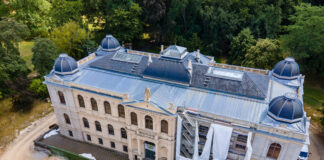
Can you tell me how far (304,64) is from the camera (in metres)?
63.0

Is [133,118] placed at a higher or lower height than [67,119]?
higher

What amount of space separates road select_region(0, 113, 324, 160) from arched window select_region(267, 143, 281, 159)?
18261 millimetres

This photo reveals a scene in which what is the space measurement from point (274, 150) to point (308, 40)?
41108 mm

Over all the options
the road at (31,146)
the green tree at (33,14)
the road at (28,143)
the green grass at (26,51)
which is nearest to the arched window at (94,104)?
the road at (31,146)

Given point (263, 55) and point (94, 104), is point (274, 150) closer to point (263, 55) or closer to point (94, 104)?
point (94, 104)

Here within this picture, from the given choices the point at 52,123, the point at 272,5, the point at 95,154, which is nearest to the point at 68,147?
the point at 95,154

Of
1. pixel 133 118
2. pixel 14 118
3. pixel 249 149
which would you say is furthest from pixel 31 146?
pixel 249 149

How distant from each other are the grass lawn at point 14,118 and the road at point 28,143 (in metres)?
1.98

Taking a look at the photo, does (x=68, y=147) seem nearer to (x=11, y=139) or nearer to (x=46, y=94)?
(x=11, y=139)

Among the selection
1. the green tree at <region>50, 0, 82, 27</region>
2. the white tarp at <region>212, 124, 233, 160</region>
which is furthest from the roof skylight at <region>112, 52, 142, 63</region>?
the green tree at <region>50, 0, 82, 27</region>

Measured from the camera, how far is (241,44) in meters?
66.7

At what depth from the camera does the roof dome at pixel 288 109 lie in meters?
29.0

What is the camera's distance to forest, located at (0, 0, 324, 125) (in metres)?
57.2

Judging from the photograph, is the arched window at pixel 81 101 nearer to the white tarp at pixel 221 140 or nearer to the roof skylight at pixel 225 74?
the roof skylight at pixel 225 74
